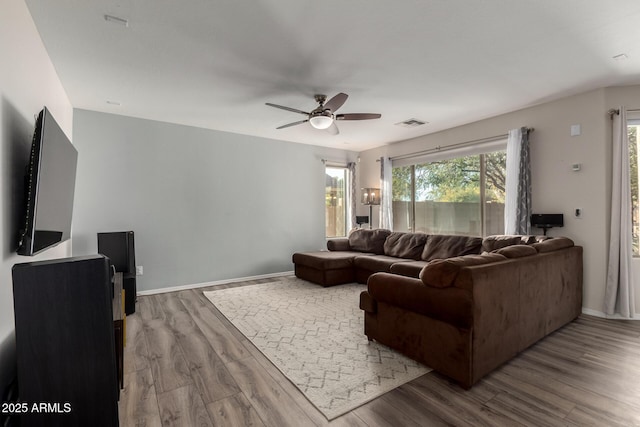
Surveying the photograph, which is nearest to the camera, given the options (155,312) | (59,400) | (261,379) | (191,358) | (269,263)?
(59,400)

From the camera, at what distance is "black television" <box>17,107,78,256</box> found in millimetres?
1600

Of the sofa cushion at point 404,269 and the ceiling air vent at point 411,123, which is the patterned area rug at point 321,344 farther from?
the ceiling air vent at point 411,123

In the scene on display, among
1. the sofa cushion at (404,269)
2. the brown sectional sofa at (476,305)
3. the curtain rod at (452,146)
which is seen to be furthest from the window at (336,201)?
the brown sectional sofa at (476,305)

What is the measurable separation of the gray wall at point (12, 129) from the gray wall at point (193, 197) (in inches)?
84.8

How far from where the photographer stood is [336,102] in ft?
10.2

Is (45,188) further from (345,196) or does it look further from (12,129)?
(345,196)

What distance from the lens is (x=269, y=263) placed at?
5590 mm

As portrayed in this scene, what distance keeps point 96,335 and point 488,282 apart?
2.25m

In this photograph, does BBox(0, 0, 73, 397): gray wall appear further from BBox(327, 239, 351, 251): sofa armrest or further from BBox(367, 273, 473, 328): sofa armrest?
BBox(327, 239, 351, 251): sofa armrest

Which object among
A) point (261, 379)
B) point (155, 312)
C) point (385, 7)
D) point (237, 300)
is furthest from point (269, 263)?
point (385, 7)

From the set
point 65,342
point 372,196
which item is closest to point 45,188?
point 65,342

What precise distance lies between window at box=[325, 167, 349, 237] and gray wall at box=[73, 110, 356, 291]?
16.1 inches

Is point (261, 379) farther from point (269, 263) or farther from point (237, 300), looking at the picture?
point (269, 263)

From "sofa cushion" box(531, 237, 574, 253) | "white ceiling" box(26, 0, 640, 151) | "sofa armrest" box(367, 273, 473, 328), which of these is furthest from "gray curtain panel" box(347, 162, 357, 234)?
"sofa armrest" box(367, 273, 473, 328)
